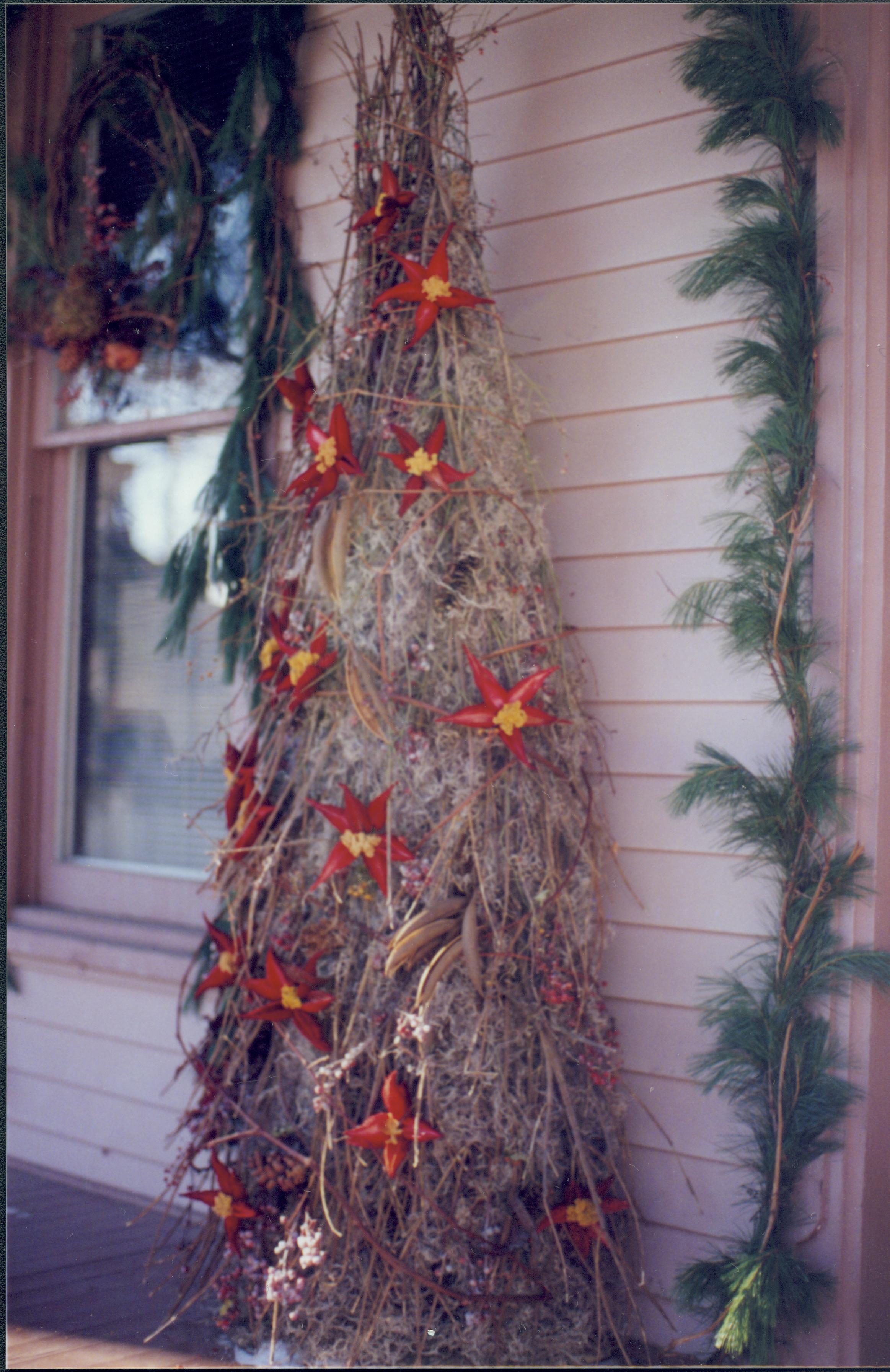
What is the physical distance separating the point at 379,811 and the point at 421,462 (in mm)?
562

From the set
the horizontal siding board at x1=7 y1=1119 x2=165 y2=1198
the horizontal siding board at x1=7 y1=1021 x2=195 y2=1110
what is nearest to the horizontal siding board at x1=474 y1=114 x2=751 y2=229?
the horizontal siding board at x1=7 y1=1021 x2=195 y2=1110

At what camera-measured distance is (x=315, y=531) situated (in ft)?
5.30

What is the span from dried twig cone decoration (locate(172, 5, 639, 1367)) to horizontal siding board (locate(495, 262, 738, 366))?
0.83 feet

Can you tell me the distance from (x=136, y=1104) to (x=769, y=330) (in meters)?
2.22

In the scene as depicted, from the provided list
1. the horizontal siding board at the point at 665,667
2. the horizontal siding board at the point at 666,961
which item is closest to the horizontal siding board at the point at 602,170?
the horizontal siding board at the point at 665,667

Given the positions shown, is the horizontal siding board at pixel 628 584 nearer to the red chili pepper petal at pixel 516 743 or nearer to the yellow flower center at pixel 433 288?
the red chili pepper petal at pixel 516 743

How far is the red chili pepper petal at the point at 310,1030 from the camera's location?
152 centimetres

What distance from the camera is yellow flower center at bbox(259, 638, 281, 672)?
66.4 inches

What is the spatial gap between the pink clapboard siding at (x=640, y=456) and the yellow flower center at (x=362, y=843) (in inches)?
19.8

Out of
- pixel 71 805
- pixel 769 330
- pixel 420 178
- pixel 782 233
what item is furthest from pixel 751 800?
pixel 71 805

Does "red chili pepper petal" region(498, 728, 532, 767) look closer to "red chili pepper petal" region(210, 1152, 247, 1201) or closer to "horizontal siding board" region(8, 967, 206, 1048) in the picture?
"red chili pepper petal" region(210, 1152, 247, 1201)

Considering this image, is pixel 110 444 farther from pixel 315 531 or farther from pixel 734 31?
pixel 734 31

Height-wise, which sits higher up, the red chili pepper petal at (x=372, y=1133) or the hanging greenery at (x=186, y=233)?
the hanging greenery at (x=186, y=233)

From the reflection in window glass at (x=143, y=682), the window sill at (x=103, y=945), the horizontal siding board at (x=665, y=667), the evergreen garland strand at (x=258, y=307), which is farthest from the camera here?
the reflection in window glass at (x=143, y=682)
